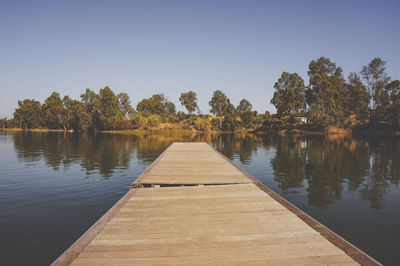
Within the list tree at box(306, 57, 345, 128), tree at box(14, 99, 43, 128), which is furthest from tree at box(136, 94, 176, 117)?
tree at box(306, 57, 345, 128)

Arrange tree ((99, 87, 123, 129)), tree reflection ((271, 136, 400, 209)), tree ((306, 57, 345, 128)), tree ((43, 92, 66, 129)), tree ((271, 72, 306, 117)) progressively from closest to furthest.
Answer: tree reflection ((271, 136, 400, 209)), tree ((306, 57, 345, 128)), tree ((271, 72, 306, 117)), tree ((43, 92, 66, 129)), tree ((99, 87, 123, 129))

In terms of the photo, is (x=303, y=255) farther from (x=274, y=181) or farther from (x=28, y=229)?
(x=274, y=181)

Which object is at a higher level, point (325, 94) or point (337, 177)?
point (325, 94)

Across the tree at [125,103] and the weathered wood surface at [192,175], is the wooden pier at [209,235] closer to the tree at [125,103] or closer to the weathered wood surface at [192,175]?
the weathered wood surface at [192,175]

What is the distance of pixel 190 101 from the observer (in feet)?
358

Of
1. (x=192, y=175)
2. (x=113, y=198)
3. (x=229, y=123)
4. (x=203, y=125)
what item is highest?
(x=229, y=123)

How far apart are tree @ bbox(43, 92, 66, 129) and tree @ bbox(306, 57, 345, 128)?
90.9 meters

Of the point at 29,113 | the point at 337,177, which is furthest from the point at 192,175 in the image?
the point at 29,113

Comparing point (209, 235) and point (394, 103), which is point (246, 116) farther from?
point (209, 235)

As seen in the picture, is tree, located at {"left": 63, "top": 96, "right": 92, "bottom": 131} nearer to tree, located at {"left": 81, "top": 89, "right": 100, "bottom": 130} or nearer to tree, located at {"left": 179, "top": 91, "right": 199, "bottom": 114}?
tree, located at {"left": 81, "top": 89, "right": 100, "bottom": 130}

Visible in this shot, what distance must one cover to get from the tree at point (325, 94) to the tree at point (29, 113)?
107293 millimetres

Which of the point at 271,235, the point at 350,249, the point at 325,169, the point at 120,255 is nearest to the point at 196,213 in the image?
the point at 271,235

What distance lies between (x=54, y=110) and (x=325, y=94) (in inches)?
3841

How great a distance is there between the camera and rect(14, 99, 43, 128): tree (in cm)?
9791
